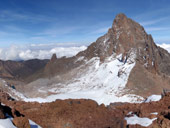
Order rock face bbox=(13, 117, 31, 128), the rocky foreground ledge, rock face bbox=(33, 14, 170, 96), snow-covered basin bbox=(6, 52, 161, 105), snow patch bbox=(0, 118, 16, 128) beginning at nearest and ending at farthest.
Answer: snow patch bbox=(0, 118, 16, 128), rock face bbox=(13, 117, 31, 128), the rocky foreground ledge, snow-covered basin bbox=(6, 52, 161, 105), rock face bbox=(33, 14, 170, 96)

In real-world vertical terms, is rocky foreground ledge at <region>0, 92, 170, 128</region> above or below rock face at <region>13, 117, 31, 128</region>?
below

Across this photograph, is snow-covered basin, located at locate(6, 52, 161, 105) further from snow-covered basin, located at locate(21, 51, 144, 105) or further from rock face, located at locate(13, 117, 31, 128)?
rock face, located at locate(13, 117, 31, 128)

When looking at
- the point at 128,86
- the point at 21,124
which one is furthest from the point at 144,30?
the point at 21,124

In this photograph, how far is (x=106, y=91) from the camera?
223 ft

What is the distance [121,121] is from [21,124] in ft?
41.4

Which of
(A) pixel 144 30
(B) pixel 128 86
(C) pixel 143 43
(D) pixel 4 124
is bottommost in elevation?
(B) pixel 128 86

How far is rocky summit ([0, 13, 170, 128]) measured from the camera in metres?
19.5

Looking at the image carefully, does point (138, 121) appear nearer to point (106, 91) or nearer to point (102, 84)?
point (106, 91)

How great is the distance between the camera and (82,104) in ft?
79.0

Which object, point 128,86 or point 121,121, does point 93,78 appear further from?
point 121,121

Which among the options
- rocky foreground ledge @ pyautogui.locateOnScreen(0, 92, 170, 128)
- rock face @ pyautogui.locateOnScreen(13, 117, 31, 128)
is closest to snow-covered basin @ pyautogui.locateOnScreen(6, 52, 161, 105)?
rocky foreground ledge @ pyautogui.locateOnScreen(0, 92, 170, 128)

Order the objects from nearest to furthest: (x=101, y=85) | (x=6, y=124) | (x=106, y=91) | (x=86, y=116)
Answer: (x=6, y=124) → (x=86, y=116) → (x=106, y=91) → (x=101, y=85)

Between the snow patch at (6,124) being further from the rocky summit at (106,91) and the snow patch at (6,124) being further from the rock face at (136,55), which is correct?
the rock face at (136,55)

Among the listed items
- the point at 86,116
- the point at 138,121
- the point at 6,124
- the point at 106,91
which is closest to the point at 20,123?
the point at 6,124
